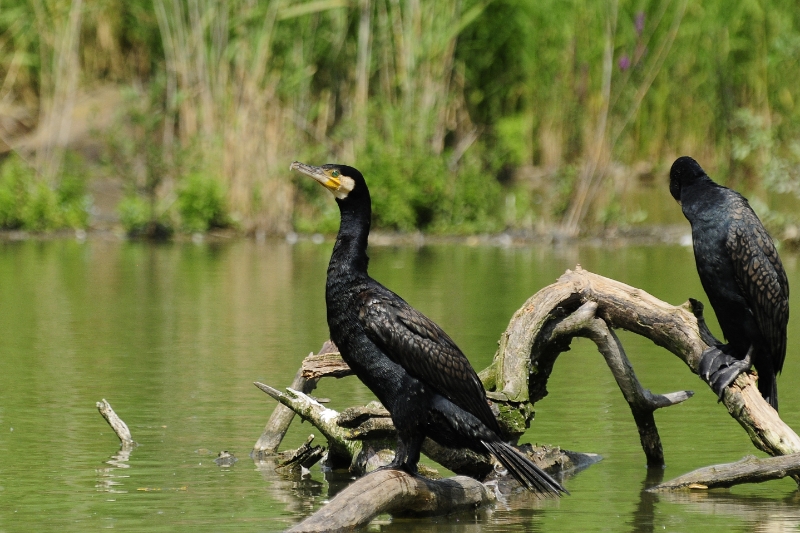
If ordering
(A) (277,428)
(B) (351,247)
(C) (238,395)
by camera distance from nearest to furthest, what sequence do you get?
(B) (351,247)
(A) (277,428)
(C) (238,395)

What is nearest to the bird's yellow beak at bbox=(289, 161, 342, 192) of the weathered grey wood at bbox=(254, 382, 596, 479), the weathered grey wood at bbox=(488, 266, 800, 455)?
the weathered grey wood at bbox=(254, 382, 596, 479)

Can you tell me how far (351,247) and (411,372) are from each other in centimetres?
64

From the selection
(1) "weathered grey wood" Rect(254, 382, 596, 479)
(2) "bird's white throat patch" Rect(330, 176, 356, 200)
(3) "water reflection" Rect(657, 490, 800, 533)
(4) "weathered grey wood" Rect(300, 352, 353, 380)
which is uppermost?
(2) "bird's white throat patch" Rect(330, 176, 356, 200)

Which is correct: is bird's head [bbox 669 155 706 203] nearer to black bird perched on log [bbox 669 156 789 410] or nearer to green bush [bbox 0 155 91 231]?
black bird perched on log [bbox 669 156 789 410]

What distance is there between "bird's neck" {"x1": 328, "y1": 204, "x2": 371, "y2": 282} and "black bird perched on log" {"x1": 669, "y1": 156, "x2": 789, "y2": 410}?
1.59 meters

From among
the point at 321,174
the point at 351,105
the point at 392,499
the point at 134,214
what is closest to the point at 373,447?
the point at 392,499

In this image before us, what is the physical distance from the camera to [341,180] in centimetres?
700

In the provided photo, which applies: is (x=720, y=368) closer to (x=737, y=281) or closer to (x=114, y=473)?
(x=737, y=281)

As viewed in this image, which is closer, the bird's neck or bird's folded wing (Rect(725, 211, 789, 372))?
the bird's neck

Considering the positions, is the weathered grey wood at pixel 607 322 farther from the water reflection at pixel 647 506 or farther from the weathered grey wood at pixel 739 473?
the water reflection at pixel 647 506

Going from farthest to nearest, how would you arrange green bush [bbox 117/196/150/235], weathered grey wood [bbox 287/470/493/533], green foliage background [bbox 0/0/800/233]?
green bush [bbox 117/196/150/235]
green foliage background [bbox 0/0/800/233]
weathered grey wood [bbox 287/470/493/533]

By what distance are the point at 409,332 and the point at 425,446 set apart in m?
0.90

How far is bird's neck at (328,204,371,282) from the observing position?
6762 millimetres

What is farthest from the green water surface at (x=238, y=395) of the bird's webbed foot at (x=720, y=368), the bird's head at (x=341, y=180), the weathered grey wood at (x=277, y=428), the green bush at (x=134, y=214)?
the green bush at (x=134, y=214)
